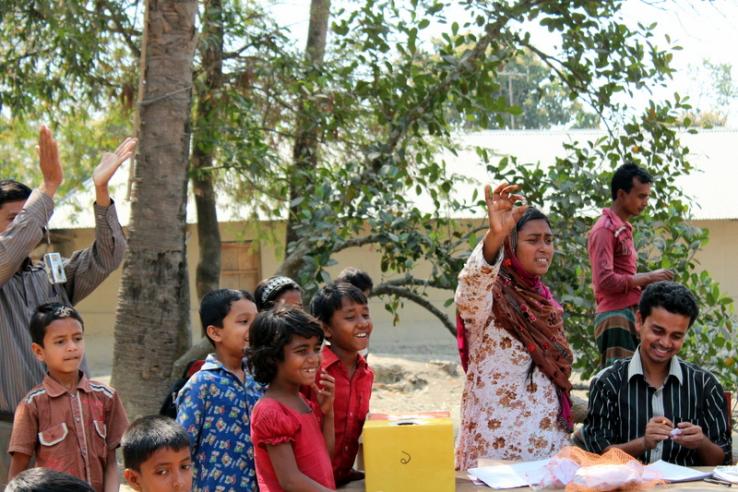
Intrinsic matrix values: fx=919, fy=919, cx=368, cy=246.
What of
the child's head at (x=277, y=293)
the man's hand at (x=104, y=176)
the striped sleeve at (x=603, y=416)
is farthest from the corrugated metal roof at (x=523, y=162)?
the striped sleeve at (x=603, y=416)

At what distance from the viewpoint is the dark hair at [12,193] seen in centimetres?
345

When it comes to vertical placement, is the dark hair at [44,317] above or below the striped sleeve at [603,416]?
above

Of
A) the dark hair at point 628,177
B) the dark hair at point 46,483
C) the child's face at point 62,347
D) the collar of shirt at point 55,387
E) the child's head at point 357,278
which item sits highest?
the dark hair at point 628,177

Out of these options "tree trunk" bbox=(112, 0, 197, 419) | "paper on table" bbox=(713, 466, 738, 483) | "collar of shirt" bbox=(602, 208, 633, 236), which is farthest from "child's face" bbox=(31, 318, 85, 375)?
"collar of shirt" bbox=(602, 208, 633, 236)

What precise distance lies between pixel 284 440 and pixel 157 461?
38cm

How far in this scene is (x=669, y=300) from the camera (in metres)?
3.26

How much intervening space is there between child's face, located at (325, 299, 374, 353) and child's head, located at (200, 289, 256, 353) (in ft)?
1.07

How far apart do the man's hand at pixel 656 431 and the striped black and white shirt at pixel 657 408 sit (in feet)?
0.37

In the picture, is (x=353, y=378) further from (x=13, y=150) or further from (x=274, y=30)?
(x=13, y=150)

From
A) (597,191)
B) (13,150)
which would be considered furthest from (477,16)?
(13,150)

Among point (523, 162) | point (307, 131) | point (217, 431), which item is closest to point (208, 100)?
point (307, 131)

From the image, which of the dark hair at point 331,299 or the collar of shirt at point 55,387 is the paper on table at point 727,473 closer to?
the dark hair at point 331,299

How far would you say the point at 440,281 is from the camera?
18.1ft

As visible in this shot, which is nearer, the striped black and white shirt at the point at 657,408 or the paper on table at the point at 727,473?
the paper on table at the point at 727,473
